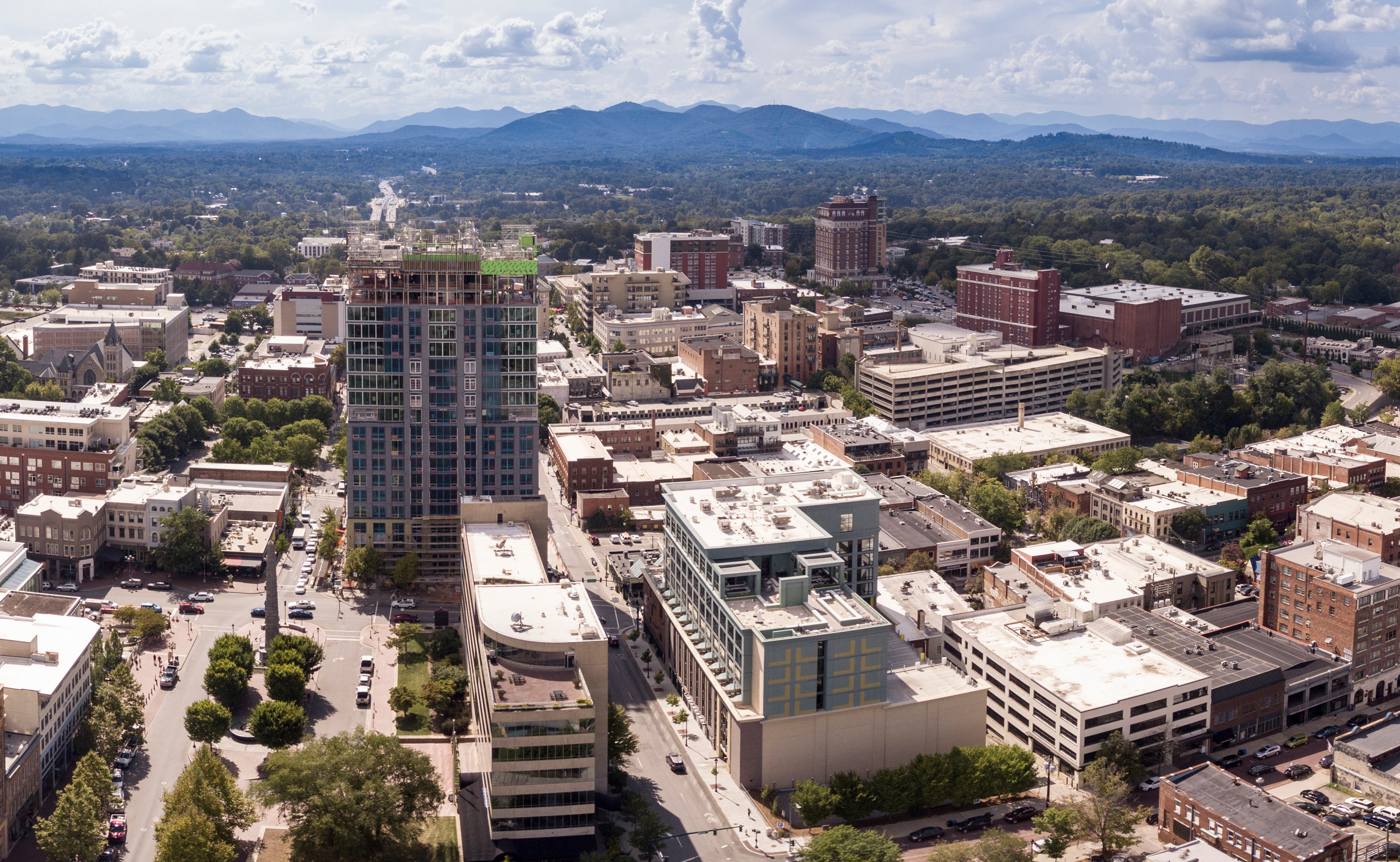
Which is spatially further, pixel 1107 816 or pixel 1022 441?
pixel 1022 441

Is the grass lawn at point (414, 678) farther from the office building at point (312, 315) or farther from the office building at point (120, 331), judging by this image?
the office building at point (312, 315)

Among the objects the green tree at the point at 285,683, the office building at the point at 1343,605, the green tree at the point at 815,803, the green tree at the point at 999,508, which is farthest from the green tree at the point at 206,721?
the office building at the point at 1343,605

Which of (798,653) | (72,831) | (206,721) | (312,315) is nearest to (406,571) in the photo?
(206,721)

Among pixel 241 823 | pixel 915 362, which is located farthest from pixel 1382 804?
pixel 915 362

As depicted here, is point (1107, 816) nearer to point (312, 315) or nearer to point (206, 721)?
point (206, 721)

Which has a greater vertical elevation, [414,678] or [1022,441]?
[1022,441]

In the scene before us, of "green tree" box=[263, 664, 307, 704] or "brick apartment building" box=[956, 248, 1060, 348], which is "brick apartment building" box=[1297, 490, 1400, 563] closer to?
"green tree" box=[263, 664, 307, 704]
